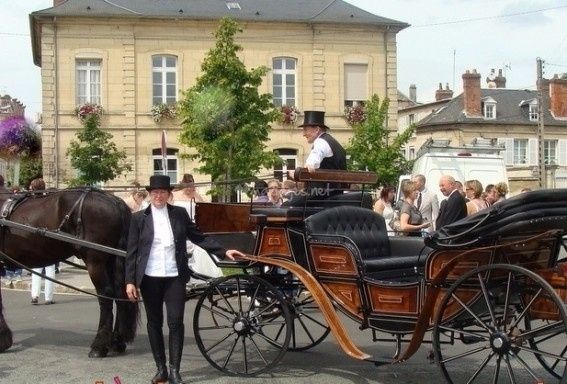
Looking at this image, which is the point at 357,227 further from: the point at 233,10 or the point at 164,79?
the point at 233,10

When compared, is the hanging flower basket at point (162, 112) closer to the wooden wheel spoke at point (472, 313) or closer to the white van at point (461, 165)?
the white van at point (461, 165)

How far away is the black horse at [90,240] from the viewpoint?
28.0 ft

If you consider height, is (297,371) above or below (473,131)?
below

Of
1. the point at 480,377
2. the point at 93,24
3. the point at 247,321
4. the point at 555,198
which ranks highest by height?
the point at 93,24

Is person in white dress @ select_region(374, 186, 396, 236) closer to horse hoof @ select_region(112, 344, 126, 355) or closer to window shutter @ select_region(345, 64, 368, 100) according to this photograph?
horse hoof @ select_region(112, 344, 126, 355)

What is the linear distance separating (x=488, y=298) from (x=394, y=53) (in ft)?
104

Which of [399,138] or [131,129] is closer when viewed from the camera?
[399,138]

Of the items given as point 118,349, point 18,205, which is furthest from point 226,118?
point 118,349

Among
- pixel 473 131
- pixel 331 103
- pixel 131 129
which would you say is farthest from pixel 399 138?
pixel 473 131

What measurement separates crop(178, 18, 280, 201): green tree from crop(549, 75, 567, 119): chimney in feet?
112

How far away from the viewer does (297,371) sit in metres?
7.65

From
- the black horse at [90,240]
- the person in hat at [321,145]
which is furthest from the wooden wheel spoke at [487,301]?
the black horse at [90,240]

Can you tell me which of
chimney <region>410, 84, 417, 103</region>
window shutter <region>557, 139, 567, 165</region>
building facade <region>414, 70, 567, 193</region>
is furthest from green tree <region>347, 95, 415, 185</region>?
chimney <region>410, 84, 417, 103</region>

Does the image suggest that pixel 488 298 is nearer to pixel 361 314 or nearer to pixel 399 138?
pixel 361 314
